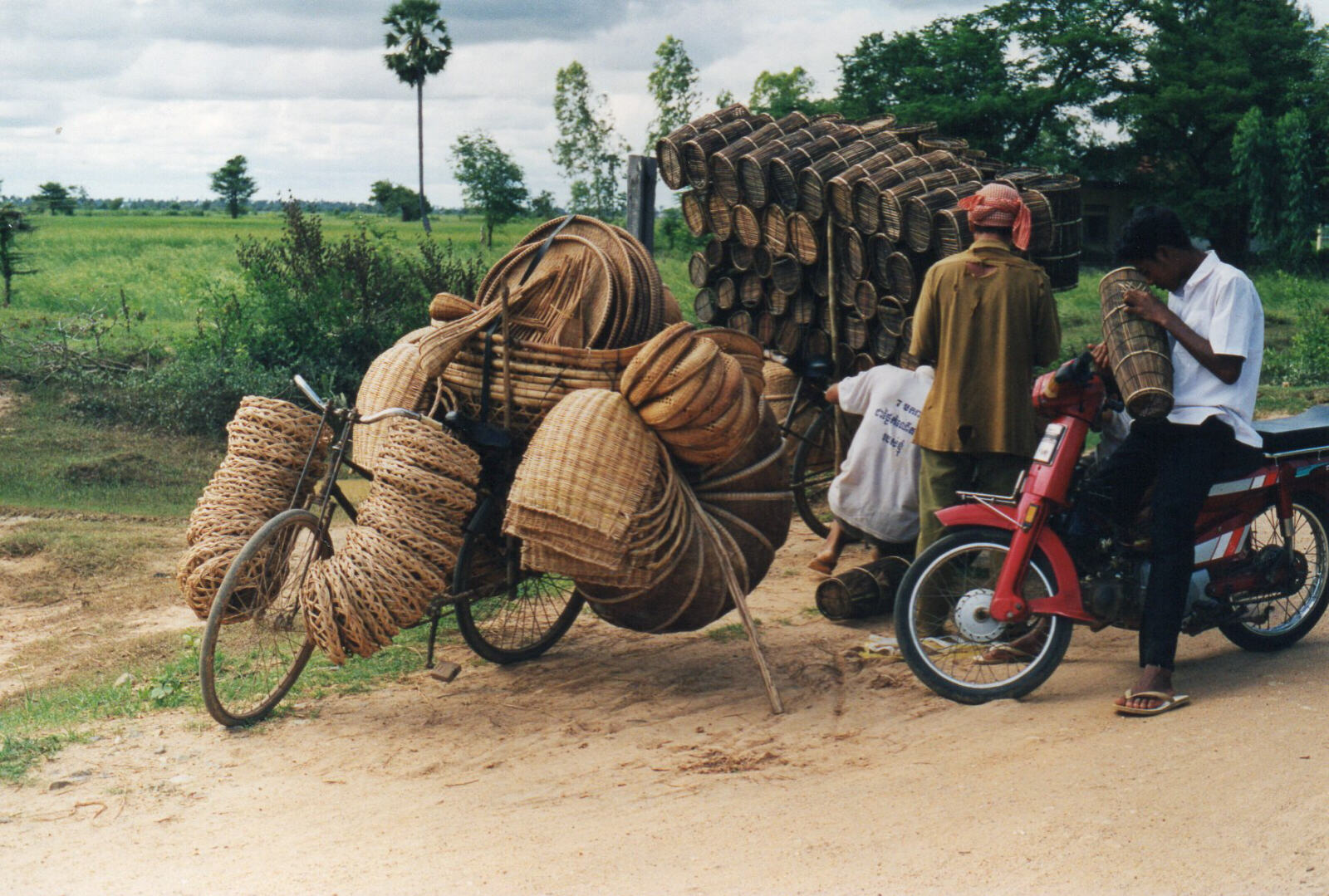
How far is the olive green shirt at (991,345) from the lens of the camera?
6.09 metres

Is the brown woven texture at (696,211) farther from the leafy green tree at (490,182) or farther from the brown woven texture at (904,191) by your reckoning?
the leafy green tree at (490,182)

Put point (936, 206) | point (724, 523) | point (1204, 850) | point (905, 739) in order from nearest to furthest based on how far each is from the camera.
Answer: point (1204, 850) < point (905, 739) < point (724, 523) < point (936, 206)

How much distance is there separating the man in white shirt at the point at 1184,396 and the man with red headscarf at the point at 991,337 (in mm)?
707

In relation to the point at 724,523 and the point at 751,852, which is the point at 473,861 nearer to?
the point at 751,852

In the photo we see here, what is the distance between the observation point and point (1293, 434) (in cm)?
583

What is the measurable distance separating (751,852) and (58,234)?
44042 mm

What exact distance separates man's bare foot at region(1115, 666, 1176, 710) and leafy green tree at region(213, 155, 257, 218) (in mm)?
85223

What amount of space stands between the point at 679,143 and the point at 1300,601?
19.5 feet

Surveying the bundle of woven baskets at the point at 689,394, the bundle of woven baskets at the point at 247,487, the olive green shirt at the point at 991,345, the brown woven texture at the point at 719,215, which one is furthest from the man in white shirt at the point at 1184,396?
the brown woven texture at the point at 719,215

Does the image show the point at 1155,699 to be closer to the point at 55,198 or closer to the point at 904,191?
the point at 904,191

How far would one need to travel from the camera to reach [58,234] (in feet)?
139

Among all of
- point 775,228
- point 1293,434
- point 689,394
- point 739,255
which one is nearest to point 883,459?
point 689,394

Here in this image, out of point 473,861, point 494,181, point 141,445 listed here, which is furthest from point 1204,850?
point 494,181

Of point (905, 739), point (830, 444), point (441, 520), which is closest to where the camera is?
point (905, 739)
